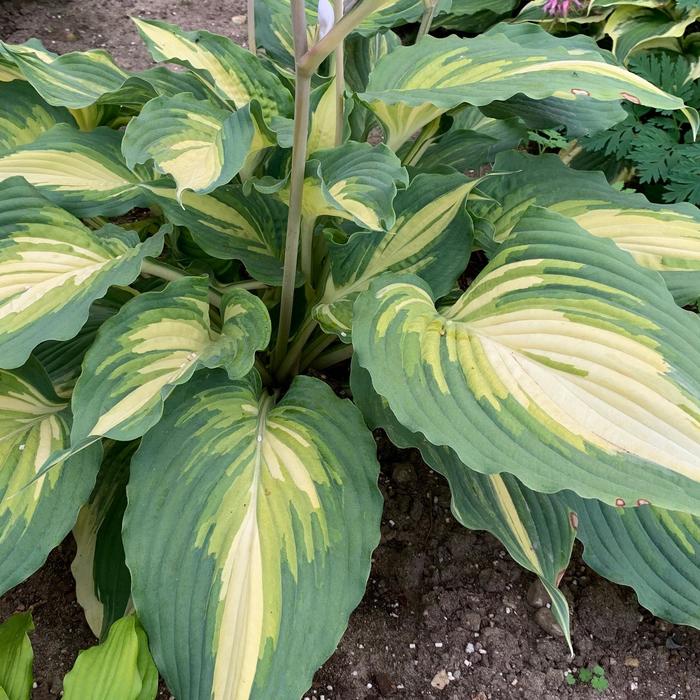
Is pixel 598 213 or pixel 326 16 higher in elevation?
pixel 326 16

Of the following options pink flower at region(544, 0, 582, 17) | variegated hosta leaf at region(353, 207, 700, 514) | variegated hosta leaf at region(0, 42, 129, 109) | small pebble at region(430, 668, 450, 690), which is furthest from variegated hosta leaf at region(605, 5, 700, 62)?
small pebble at region(430, 668, 450, 690)

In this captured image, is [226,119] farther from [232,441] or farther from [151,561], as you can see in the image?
[151,561]

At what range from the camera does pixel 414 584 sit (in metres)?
1.28

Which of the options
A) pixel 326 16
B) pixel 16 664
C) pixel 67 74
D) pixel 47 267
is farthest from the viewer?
pixel 67 74

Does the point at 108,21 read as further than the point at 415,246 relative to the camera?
Yes

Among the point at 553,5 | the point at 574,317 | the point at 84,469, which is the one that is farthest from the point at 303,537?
the point at 553,5

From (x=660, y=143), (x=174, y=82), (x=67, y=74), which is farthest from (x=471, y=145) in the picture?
(x=67, y=74)

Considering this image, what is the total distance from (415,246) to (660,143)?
2.55ft

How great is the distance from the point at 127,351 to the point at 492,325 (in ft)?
1.75

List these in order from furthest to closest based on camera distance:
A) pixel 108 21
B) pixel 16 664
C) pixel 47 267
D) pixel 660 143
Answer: pixel 108 21, pixel 660 143, pixel 47 267, pixel 16 664

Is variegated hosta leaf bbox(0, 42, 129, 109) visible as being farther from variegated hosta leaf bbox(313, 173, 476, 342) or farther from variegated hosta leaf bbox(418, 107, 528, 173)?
variegated hosta leaf bbox(418, 107, 528, 173)

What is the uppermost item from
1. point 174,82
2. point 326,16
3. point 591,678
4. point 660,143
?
point 326,16

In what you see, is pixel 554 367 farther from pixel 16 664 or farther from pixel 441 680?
pixel 16 664

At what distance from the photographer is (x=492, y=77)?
1.09 m
